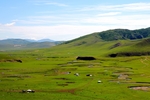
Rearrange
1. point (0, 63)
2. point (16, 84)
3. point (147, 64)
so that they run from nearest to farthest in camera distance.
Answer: point (16, 84) < point (0, 63) < point (147, 64)

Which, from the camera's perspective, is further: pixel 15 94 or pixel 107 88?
pixel 107 88

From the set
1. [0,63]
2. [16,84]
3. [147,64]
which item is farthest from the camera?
[147,64]

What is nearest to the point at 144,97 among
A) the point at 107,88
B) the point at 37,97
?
the point at 107,88

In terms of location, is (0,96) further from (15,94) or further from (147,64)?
(147,64)

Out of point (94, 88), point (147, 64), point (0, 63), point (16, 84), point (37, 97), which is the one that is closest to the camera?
point (37, 97)

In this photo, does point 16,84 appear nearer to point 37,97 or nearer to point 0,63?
point 37,97

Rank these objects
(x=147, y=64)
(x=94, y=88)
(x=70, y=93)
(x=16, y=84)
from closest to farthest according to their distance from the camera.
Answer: (x=70, y=93)
(x=94, y=88)
(x=16, y=84)
(x=147, y=64)

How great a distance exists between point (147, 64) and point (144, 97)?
294 ft

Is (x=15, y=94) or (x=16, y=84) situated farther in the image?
(x=16, y=84)

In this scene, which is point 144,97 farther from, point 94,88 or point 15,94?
point 15,94

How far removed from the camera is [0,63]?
143 metres

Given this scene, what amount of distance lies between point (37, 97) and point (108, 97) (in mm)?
18710

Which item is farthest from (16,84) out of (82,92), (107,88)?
(107,88)

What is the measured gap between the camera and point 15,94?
224 ft
